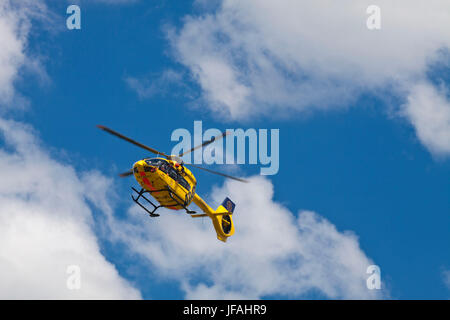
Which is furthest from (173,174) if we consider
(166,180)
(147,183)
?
(147,183)

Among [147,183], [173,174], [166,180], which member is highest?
[173,174]

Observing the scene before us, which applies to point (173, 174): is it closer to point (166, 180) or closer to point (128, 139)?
point (166, 180)

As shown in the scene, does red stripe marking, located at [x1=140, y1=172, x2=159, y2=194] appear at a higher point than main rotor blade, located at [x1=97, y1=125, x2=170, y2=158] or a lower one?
lower

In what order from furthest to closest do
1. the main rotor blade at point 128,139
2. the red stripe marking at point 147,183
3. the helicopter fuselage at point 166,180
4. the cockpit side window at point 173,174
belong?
1. the cockpit side window at point 173,174
2. the red stripe marking at point 147,183
3. the helicopter fuselage at point 166,180
4. the main rotor blade at point 128,139

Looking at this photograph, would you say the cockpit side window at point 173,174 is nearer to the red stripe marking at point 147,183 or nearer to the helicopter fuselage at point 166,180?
the helicopter fuselage at point 166,180

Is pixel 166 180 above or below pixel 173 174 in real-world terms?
below

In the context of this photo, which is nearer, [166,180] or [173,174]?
[166,180]

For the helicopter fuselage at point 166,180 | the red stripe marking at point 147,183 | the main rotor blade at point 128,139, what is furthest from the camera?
the red stripe marking at point 147,183

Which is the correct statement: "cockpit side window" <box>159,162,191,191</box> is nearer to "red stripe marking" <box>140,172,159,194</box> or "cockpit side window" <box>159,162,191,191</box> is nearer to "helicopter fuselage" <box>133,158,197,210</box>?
"helicopter fuselage" <box>133,158,197,210</box>
